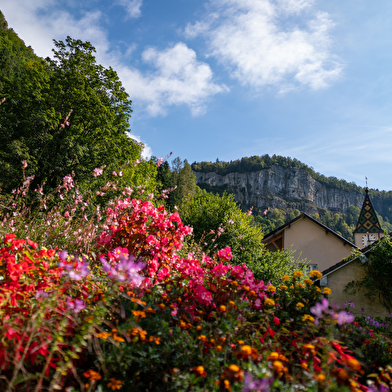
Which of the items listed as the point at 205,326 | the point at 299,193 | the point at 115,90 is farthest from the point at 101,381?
the point at 299,193

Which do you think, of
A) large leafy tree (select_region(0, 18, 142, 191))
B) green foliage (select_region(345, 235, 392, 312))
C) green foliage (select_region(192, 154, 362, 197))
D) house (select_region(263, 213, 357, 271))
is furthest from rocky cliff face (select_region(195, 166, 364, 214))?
green foliage (select_region(345, 235, 392, 312))

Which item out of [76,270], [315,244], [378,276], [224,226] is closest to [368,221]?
[315,244]

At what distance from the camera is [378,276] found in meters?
6.03

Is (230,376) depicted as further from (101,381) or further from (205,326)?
(101,381)

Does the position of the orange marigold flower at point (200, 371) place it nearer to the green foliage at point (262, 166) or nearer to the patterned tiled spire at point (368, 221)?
the patterned tiled spire at point (368, 221)

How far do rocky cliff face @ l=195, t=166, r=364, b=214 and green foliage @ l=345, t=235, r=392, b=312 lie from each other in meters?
110

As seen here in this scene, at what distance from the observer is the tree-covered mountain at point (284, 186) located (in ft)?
392

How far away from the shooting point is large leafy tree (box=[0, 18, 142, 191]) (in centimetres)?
1055

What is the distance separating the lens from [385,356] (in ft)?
7.16

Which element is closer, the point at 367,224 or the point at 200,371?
the point at 200,371

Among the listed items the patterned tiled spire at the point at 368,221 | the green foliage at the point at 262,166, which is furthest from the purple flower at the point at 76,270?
the green foliage at the point at 262,166

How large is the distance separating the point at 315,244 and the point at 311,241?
1.00ft

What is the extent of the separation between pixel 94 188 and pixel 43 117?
371cm

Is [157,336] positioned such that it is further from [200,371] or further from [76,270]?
[76,270]
